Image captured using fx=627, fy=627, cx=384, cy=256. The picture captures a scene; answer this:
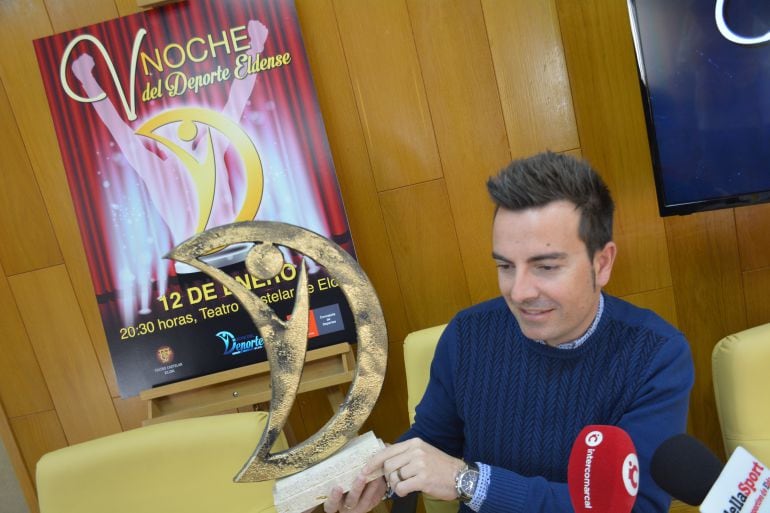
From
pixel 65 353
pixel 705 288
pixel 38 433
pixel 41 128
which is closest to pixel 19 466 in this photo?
pixel 38 433

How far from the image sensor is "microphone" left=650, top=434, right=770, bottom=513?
60 cm

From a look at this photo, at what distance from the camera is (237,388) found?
1.95 metres

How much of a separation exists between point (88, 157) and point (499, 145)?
1282 millimetres

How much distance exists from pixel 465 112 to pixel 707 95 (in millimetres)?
718

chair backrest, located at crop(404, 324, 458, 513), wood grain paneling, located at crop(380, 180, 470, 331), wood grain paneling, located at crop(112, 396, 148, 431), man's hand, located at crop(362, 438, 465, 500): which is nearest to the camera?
man's hand, located at crop(362, 438, 465, 500)

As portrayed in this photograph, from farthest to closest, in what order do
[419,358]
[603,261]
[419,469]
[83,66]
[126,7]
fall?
[126,7]
[83,66]
[419,358]
[603,261]
[419,469]

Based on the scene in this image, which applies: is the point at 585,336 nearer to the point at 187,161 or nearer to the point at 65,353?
the point at 187,161

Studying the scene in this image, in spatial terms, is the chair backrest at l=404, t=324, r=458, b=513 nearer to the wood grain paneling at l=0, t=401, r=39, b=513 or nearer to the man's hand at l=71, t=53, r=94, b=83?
the man's hand at l=71, t=53, r=94, b=83

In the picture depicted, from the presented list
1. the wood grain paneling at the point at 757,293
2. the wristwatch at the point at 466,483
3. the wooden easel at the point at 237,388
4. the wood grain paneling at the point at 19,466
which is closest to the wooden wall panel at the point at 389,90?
the wooden easel at the point at 237,388

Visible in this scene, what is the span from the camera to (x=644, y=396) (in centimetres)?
112

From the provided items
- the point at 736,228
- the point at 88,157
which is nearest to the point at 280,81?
the point at 88,157

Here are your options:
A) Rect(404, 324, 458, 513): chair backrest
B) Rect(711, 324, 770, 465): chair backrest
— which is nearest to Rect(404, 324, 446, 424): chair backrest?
Rect(404, 324, 458, 513): chair backrest

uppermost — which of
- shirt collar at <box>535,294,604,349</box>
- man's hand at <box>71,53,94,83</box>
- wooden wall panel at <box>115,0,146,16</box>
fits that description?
wooden wall panel at <box>115,0,146,16</box>

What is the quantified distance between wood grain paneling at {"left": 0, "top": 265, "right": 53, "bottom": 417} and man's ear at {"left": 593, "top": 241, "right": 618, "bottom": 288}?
1.91 metres
